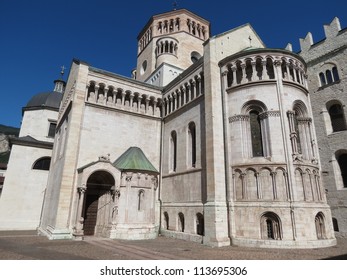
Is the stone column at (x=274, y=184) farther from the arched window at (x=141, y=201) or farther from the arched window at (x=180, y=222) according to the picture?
the arched window at (x=141, y=201)

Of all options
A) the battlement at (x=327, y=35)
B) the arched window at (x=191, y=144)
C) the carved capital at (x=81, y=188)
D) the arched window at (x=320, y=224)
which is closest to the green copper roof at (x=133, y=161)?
the carved capital at (x=81, y=188)

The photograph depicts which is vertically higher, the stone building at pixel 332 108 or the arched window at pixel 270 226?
the stone building at pixel 332 108

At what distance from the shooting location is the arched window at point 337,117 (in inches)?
860

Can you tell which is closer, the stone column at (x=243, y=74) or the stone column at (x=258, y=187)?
the stone column at (x=258, y=187)

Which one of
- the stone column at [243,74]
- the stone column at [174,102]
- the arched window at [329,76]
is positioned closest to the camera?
the stone column at [243,74]

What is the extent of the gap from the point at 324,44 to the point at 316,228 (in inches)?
748

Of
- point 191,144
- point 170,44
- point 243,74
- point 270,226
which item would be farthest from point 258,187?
point 170,44

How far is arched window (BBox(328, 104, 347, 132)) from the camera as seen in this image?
21.8 meters

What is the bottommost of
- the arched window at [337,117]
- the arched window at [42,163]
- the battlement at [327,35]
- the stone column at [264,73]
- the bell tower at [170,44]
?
the arched window at [42,163]

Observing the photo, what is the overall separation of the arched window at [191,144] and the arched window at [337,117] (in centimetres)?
1367

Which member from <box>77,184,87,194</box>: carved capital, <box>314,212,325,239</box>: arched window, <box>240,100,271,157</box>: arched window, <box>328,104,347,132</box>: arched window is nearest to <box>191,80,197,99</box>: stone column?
<box>240,100,271,157</box>: arched window

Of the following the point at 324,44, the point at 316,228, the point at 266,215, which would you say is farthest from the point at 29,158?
the point at 324,44

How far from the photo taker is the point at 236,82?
1884 cm

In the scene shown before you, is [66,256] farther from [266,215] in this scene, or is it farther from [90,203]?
[266,215]
